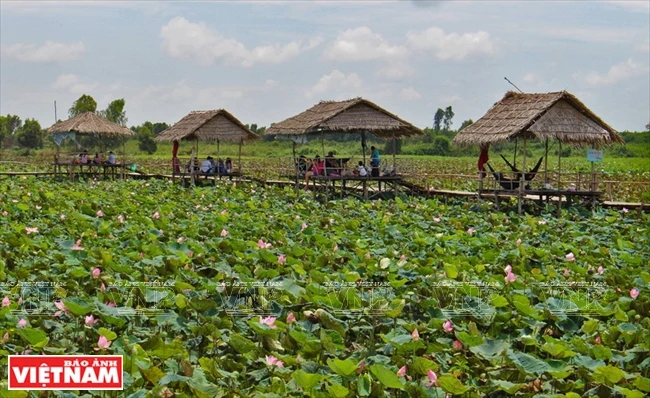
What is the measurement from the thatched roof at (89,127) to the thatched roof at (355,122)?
275 inches

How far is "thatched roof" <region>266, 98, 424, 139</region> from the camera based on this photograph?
1594 cm

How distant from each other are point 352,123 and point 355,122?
0.25 ft

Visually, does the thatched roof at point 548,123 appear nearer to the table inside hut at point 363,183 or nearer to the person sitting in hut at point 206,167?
the table inside hut at point 363,183

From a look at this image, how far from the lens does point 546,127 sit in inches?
536

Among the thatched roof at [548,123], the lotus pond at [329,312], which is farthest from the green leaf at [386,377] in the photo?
the thatched roof at [548,123]

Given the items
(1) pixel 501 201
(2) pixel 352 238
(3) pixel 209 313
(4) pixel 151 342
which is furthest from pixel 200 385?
(1) pixel 501 201

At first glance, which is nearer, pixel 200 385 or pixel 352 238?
pixel 200 385

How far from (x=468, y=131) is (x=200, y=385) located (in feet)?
38.2

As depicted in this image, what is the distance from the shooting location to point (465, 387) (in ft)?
13.4

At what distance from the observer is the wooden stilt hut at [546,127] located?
13531 millimetres

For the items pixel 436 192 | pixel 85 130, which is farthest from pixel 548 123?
pixel 85 130

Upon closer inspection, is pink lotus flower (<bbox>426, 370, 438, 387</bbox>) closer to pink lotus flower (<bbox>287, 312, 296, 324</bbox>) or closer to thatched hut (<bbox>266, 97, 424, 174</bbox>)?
pink lotus flower (<bbox>287, 312, 296, 324</bbox>)

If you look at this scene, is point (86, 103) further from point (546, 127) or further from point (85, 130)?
point (546, 127)

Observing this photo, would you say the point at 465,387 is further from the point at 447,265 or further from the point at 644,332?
the point at 447,265
